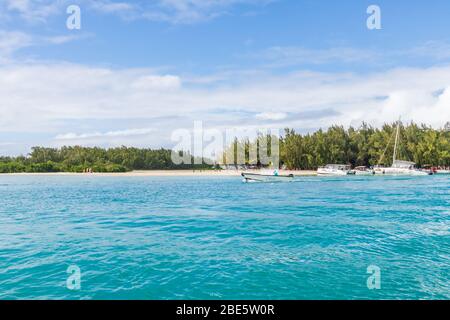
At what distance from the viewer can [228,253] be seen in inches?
642

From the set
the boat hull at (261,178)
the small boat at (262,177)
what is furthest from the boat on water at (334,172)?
the boat hull at (261,178)

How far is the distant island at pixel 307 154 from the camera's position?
106m

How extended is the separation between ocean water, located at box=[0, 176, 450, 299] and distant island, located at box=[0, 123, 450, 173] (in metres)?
79.3

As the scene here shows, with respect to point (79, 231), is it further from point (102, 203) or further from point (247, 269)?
point (102, 203)

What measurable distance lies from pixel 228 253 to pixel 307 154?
9476 cm

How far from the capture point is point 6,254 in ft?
55.5

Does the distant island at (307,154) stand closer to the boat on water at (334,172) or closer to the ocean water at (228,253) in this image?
the boat on water at (334,172)

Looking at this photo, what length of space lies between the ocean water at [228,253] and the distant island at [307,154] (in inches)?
3121

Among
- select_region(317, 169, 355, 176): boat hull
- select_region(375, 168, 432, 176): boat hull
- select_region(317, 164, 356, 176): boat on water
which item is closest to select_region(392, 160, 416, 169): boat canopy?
select_region(375, 168, 432, 176): boat hull

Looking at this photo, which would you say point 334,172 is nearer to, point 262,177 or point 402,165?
point 402,165

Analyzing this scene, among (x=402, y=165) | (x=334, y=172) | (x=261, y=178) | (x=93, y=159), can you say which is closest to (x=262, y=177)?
(x=261, y=178)

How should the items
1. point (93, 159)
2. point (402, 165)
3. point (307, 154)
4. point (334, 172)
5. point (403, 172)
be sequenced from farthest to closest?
point (93, 159)
point (307, 154)
point (402, 165)
point (403, 172)
point (334, 172)

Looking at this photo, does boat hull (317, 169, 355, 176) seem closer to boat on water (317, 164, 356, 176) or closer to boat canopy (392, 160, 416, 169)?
boat on water (317, 164, 356, 176)
